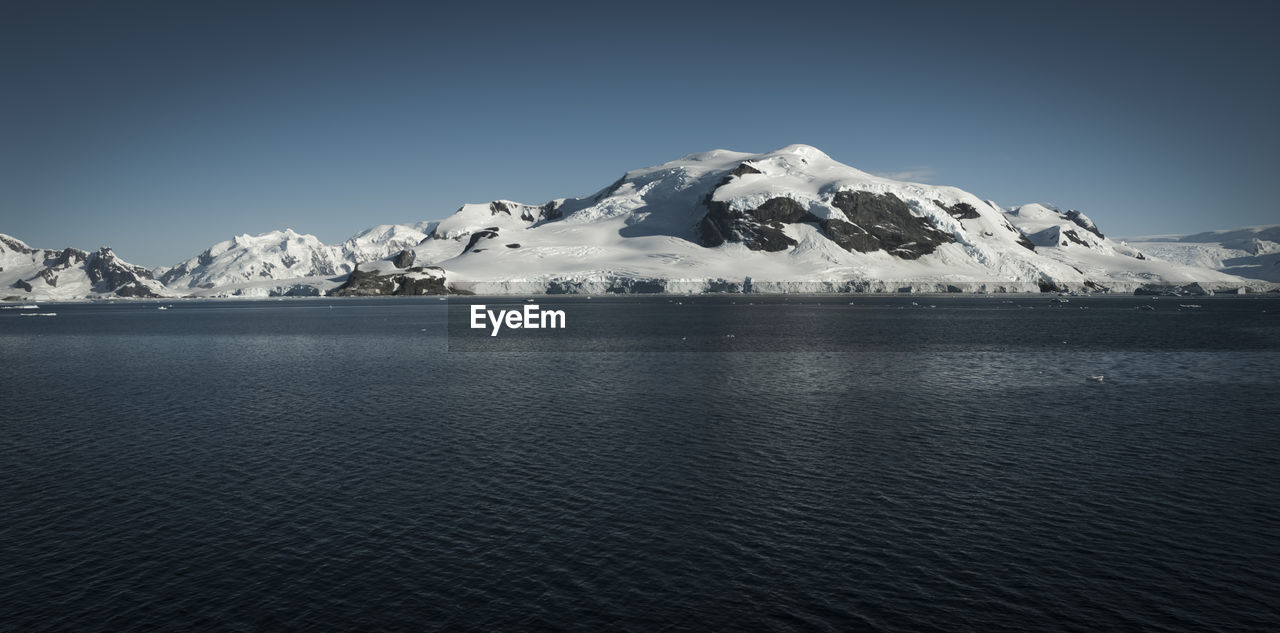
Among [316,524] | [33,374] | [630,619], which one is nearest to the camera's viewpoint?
[630,619]

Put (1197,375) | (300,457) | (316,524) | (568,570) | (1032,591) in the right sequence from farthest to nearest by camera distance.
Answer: (1197,375) → (300,457) → (316,524) → (568,570) → (1032,591)

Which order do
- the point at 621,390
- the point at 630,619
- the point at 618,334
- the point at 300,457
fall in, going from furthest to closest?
the point at 618,334
the point at 621,390
the point at 300,457
the point at 630,619

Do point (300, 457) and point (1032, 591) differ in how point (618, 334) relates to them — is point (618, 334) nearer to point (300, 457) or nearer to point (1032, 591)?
point (300, 457)

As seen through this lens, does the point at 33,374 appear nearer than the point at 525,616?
No

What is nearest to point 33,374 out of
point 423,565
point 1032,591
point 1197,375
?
point 423,565

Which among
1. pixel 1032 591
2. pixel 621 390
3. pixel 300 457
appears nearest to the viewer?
pixel 1032 591

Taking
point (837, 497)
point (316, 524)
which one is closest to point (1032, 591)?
point (837, 497)

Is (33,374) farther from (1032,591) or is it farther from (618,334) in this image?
(1032,591)
